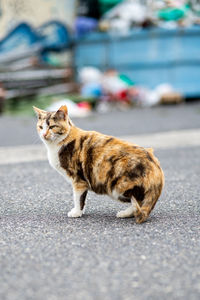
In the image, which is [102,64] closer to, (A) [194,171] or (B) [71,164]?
(A) [194,171]

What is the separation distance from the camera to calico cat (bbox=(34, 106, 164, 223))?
10.4 ft

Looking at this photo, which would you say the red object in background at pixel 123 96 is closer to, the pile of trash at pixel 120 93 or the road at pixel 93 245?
the pile of trash at pixel 120 93

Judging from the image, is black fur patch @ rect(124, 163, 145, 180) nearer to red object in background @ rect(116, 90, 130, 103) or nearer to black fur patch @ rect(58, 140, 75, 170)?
black fur patch @ rect(58, 140, 75, 170)

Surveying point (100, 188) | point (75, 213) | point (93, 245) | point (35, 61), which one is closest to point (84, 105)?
point (35, 61)

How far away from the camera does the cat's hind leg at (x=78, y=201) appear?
338 centimetres

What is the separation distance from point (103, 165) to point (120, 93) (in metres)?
8.08

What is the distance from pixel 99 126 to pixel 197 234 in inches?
220

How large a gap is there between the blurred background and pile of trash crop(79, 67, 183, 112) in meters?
0.02

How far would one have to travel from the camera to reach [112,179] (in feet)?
10.5

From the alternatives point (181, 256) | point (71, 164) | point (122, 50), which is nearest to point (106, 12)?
point (122, 50)

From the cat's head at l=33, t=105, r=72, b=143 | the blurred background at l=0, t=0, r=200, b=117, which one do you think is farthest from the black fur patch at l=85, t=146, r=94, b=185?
the blurred background at l=0, t=0, r=200, b=117

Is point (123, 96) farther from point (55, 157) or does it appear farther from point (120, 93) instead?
point (55, 157)

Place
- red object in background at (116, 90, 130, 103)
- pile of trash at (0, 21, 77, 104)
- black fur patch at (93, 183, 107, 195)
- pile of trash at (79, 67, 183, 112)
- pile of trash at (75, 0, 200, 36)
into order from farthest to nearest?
pile of trash at (0, 21, 77, 104), pile of trash at (75, 0, 200, 36), pile of trash at (79, 67, 183, 112), red object in background at (116, 90, 130, 103), black fur patch at (93, 183, 107, 195)

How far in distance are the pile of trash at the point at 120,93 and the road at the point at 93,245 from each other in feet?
20.8
